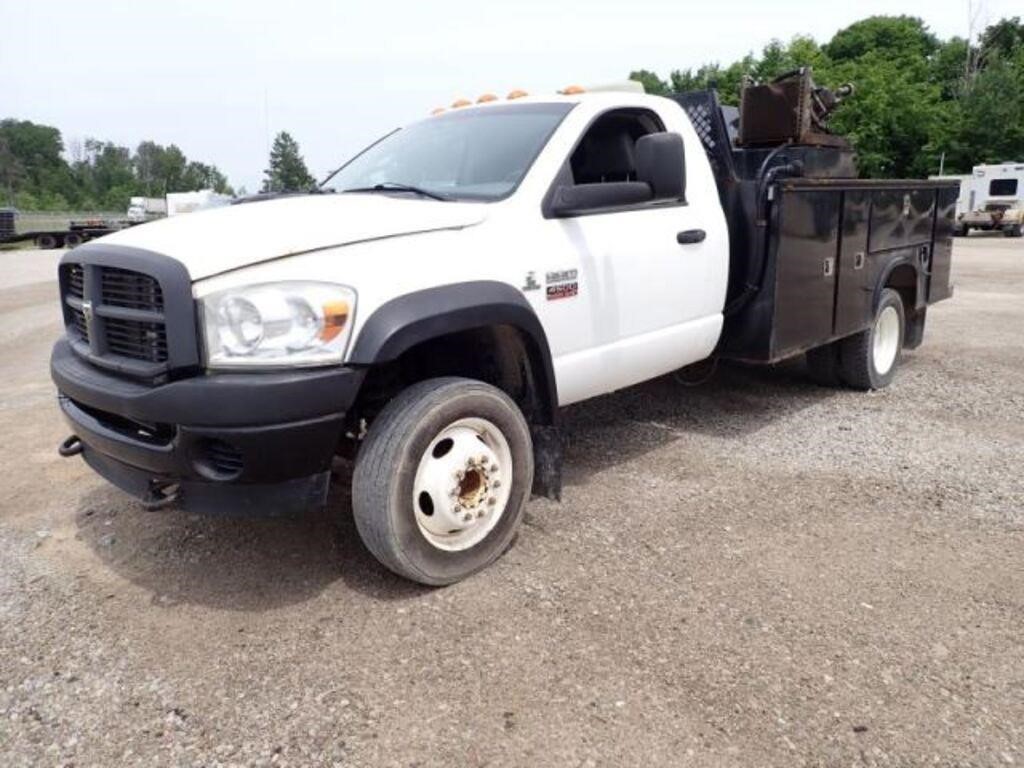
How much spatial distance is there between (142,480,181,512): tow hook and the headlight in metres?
0.54

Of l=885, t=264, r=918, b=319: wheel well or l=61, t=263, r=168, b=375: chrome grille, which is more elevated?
l=61, t=263, r=168, b=375: chrome grille

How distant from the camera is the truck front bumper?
8.93 feet

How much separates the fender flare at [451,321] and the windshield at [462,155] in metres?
0.54

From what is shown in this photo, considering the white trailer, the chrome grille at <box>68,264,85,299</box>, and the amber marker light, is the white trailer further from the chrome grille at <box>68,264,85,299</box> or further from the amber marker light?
the amber marker light

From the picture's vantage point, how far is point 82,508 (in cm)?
421

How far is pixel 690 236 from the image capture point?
4309 mm

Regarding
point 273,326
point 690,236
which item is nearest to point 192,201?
point 690,236

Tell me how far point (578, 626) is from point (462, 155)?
2316mm

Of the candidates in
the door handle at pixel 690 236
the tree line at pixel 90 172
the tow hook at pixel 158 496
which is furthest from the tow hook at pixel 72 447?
the tree line at pixel 90 172

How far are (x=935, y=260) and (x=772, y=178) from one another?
2.86 m

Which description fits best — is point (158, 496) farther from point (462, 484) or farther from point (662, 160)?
point (662, 160)

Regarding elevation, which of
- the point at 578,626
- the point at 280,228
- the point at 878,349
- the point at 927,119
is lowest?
the point at 578,626

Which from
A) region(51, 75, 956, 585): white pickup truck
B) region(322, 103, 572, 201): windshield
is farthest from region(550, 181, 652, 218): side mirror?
region(322, 103, 572, 201): windshield

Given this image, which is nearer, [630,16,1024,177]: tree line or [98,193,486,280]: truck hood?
[98,193,486,280]: truck hood
